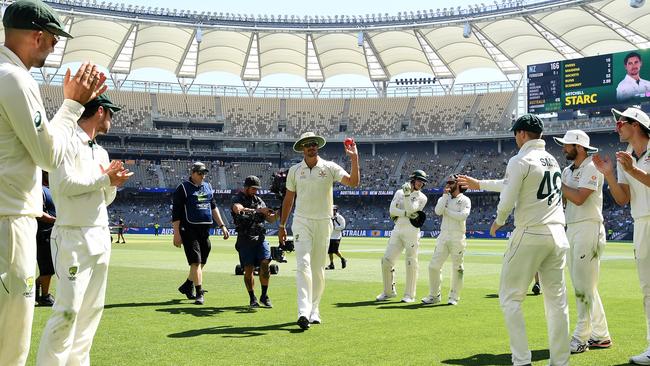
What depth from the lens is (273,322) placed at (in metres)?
8.84

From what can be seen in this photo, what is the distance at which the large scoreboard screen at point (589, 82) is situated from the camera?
4622cm

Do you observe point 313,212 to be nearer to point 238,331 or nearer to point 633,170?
point 238,331

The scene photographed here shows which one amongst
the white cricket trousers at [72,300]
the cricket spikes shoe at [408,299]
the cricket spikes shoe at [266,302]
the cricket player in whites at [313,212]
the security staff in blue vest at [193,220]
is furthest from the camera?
the cricket spikes shoe at [408,299]

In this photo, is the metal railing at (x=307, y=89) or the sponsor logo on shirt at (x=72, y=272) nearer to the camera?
the sponsor logo on shirt at (x=72, y=272)

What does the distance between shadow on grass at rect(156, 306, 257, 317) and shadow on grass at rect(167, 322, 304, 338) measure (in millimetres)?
1339

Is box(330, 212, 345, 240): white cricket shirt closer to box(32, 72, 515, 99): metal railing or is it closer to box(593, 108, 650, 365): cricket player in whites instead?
box(593, 108, 650, 365): cricket player in whites

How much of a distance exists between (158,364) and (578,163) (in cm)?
516

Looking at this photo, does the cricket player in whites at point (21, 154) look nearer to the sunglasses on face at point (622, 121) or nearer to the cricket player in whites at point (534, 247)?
the cricket player in whites at point (534, 247)

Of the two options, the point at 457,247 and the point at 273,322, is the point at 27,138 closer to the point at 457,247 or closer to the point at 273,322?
the point at 273,322

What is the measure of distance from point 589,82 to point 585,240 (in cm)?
4520

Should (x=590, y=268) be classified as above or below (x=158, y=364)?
above

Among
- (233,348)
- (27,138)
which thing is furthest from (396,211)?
(27,138)

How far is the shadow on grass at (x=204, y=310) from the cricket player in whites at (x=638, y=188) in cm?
571

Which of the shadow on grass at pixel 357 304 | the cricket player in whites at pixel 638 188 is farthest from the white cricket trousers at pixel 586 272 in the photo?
the shadow on grass at pixel 357 304
